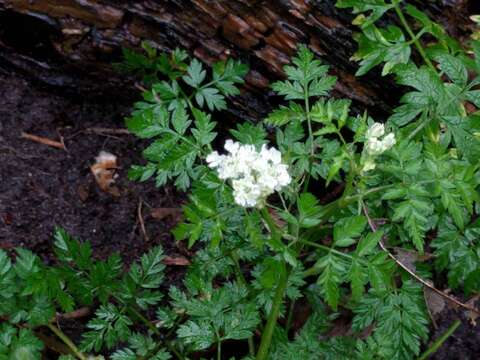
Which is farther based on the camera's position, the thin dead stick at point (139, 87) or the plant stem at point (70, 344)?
the thin dead stick at point (139, 87)

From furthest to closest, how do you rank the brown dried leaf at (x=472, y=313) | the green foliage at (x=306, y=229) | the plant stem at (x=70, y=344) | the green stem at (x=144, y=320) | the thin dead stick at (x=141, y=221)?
the thin dead stick at (x=141, y=221), the brown dried leaf at (x=472, y=313), the plant stem at (x=70, y=344), the green stem at (x=144, y=320), the green foliage at (x=306, y=229)

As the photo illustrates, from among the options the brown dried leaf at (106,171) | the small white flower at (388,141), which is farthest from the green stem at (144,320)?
the small white flower at (388,141)

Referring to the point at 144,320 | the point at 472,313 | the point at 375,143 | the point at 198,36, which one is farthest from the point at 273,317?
the point at 198,36

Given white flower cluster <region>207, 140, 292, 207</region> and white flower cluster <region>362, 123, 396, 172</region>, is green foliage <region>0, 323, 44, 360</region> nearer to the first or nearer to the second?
white flower cluster <region>207, 140, 292, 207</region>

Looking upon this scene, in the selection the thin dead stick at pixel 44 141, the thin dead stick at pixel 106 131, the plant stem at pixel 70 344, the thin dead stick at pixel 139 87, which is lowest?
the plant stem at pixel 70 344

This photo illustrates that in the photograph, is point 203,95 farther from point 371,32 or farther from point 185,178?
point 371,32

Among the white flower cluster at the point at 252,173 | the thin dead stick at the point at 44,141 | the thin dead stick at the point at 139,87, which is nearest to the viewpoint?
the white flower cluster at the point at 252,173

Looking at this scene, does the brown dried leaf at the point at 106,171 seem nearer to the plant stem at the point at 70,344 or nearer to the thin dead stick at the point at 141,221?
the thin dead stick at the point at 141,221

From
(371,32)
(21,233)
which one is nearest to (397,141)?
(371,32)

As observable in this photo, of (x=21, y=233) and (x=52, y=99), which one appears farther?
(x=52, y=99)
